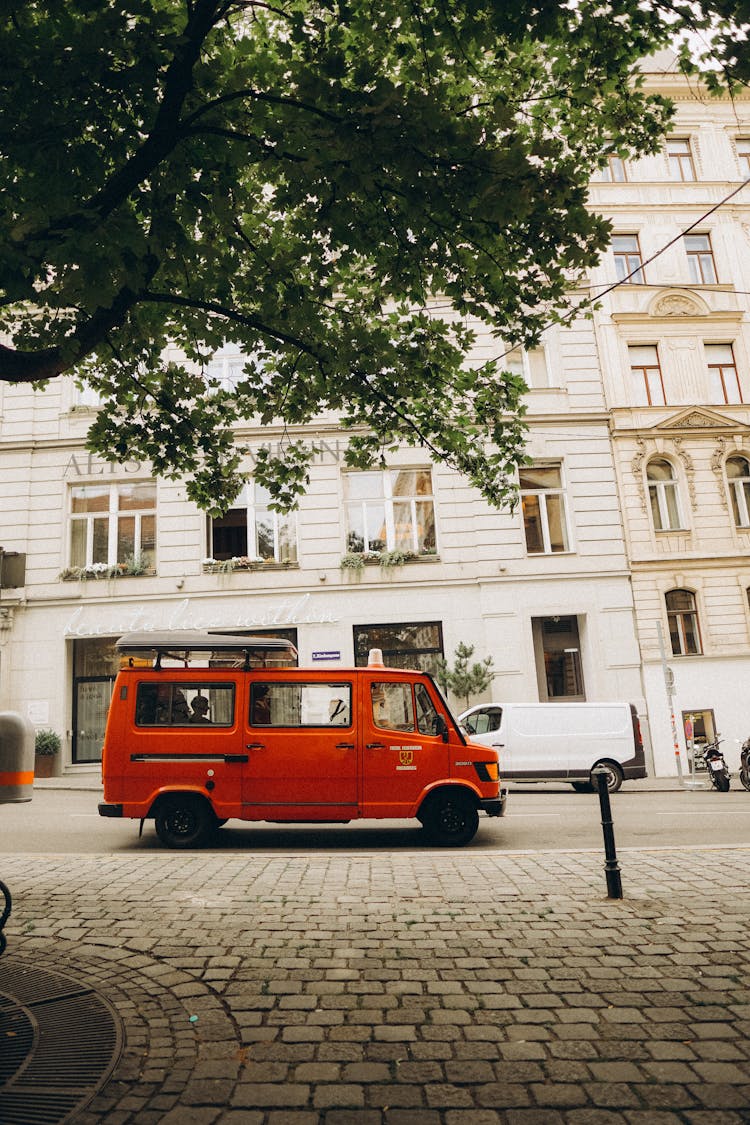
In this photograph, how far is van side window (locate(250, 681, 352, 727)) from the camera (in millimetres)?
9508

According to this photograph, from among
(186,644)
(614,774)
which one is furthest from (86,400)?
(614,774)

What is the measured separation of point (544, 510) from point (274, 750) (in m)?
15.0

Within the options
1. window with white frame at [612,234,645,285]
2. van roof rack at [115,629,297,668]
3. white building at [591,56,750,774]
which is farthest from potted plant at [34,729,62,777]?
window with white frame at [612,234,645,285]

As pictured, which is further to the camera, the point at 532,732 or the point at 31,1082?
the point at 532,732

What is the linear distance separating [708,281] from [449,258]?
21141 mm

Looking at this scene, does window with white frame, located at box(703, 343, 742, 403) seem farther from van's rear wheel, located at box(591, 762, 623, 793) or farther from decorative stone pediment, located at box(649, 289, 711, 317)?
van's rear wheel, located at box(591, 762, 623, 793)

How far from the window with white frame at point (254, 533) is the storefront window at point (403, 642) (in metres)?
3.13

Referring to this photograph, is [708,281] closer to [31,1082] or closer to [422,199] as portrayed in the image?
[422,199]

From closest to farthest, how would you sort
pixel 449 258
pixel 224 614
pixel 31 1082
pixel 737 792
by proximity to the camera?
pixel 31 1082 < pixel 449 258 < pixel 737 792 < pixel 224 614

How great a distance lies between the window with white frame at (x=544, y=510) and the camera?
22031mm

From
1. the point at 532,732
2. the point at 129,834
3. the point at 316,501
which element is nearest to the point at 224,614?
the point at 316,501

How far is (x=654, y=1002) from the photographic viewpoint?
3809mm

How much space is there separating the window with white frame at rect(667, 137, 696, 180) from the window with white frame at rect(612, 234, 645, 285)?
2815 millimetres

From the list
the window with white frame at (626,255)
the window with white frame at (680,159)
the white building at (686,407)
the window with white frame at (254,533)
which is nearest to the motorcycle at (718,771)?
the white building at (686,407)
